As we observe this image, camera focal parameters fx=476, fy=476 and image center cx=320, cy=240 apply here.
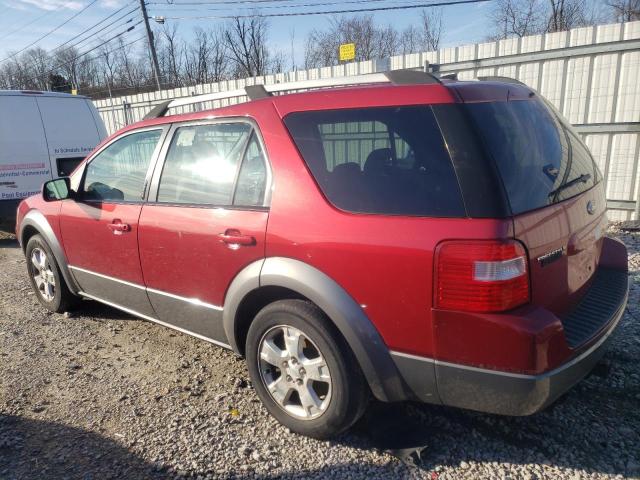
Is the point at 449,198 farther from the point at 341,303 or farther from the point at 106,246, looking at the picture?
the point at 106,246

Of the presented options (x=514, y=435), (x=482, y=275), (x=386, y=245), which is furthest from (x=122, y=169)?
(x=514, y=435)

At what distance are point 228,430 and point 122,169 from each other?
214 cm

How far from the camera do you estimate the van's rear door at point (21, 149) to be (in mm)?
7082

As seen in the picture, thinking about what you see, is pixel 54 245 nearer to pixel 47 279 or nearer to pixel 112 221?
pixel 47 279

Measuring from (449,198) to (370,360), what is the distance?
0.83 m

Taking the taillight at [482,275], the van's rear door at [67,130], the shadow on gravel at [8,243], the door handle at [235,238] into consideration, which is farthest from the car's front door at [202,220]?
the shadow on gravel at [8,243]

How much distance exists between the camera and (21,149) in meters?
7.20

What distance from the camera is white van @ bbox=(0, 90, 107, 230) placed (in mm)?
7113

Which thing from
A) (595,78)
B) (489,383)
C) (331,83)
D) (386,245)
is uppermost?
(595,78)

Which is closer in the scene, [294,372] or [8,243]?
[294,372]

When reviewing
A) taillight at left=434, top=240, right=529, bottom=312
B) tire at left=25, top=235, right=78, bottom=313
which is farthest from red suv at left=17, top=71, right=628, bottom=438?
tire at left=25, top=235, right=78, bottom=313

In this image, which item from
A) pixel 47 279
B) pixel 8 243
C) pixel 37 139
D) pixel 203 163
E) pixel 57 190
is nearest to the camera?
pixel 203 163

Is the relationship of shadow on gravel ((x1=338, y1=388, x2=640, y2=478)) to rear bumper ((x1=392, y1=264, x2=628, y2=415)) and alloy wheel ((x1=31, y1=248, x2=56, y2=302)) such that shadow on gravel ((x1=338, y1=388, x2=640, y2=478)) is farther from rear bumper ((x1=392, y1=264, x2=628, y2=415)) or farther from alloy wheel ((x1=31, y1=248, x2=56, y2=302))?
alloy wheel ((x1=31, y1=248, x2=56, y2=302))

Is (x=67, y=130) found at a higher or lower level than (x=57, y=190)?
higher
